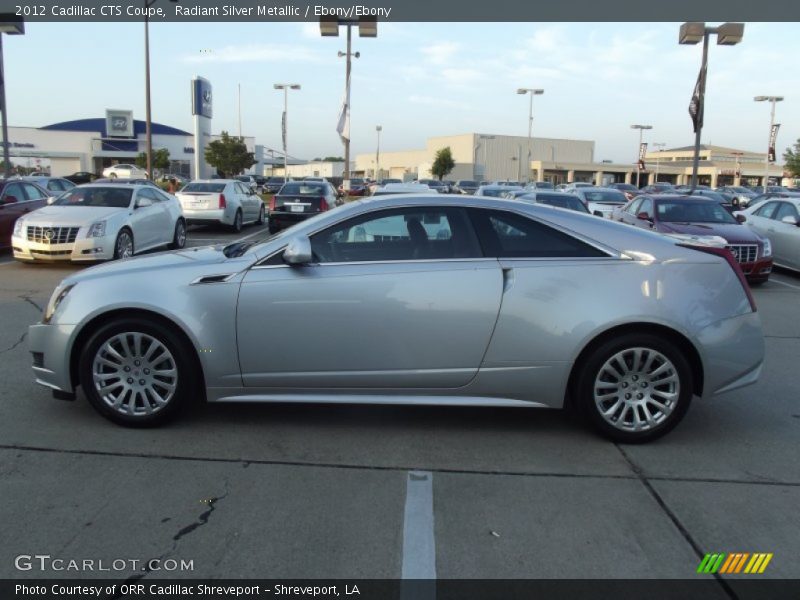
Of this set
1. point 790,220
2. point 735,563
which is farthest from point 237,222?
point 735,563

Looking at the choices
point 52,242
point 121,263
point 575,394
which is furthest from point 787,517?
point 52,242

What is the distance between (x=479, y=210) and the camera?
4.49 metres

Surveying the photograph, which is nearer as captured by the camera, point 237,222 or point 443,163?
point 237,222

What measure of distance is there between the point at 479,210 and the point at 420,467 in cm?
174

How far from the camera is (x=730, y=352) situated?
434cm

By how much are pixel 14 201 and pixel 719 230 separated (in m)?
13.8

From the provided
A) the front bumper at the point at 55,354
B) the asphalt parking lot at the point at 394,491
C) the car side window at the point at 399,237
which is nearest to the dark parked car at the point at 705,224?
the asphalt parking lot at the point at 394,491

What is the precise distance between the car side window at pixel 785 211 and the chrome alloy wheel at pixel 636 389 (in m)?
10.5

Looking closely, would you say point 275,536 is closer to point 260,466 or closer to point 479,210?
point 260,466

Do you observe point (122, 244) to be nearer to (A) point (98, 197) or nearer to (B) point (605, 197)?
(A) point (98, 197)

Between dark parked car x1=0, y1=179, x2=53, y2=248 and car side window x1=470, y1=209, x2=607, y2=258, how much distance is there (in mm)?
12142

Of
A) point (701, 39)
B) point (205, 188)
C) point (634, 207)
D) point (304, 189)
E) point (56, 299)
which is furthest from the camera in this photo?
point (701, 39)

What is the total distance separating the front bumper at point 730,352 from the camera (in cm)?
430

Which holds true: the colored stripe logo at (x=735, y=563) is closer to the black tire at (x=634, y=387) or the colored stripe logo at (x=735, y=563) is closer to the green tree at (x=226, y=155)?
the black tire at (x=634, y=387)
